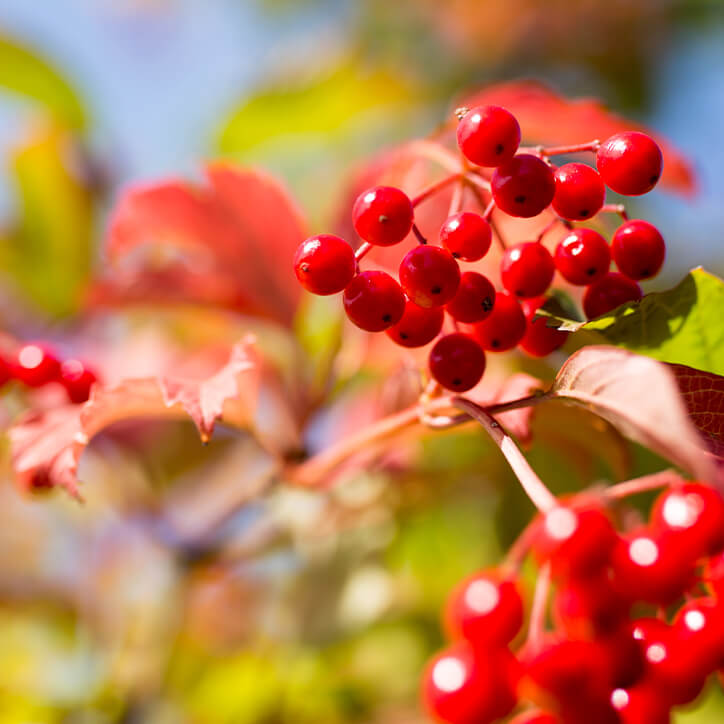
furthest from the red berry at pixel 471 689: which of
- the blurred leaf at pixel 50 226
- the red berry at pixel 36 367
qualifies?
the blurred leaf at pixel 50 226

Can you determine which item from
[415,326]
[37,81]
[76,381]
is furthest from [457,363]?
[37,81]

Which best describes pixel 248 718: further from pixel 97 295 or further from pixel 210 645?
pixel 97 295

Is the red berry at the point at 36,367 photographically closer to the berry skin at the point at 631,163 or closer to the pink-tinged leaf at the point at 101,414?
the pink-tinged leaf at the point at 101,414

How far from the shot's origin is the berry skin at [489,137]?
547 millimetres

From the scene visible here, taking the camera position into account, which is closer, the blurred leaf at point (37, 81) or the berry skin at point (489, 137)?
the berry skin at point (489, 137)

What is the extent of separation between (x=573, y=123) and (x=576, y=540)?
0.59 metres

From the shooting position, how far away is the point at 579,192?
575 millimetres

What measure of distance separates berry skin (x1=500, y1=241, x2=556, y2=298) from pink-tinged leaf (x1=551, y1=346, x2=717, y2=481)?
0.26 ft

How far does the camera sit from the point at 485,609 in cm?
60

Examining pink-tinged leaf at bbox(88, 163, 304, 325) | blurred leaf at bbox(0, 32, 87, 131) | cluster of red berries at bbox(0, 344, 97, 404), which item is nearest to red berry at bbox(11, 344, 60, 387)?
cluster of red berries at bbox(0, 344, 97, 404)

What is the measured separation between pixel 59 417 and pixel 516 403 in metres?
0.40

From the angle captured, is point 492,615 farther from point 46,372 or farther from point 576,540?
point 46,372

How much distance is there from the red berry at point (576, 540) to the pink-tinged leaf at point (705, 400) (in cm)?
15

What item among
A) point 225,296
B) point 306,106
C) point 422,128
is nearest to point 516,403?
point 225,296
